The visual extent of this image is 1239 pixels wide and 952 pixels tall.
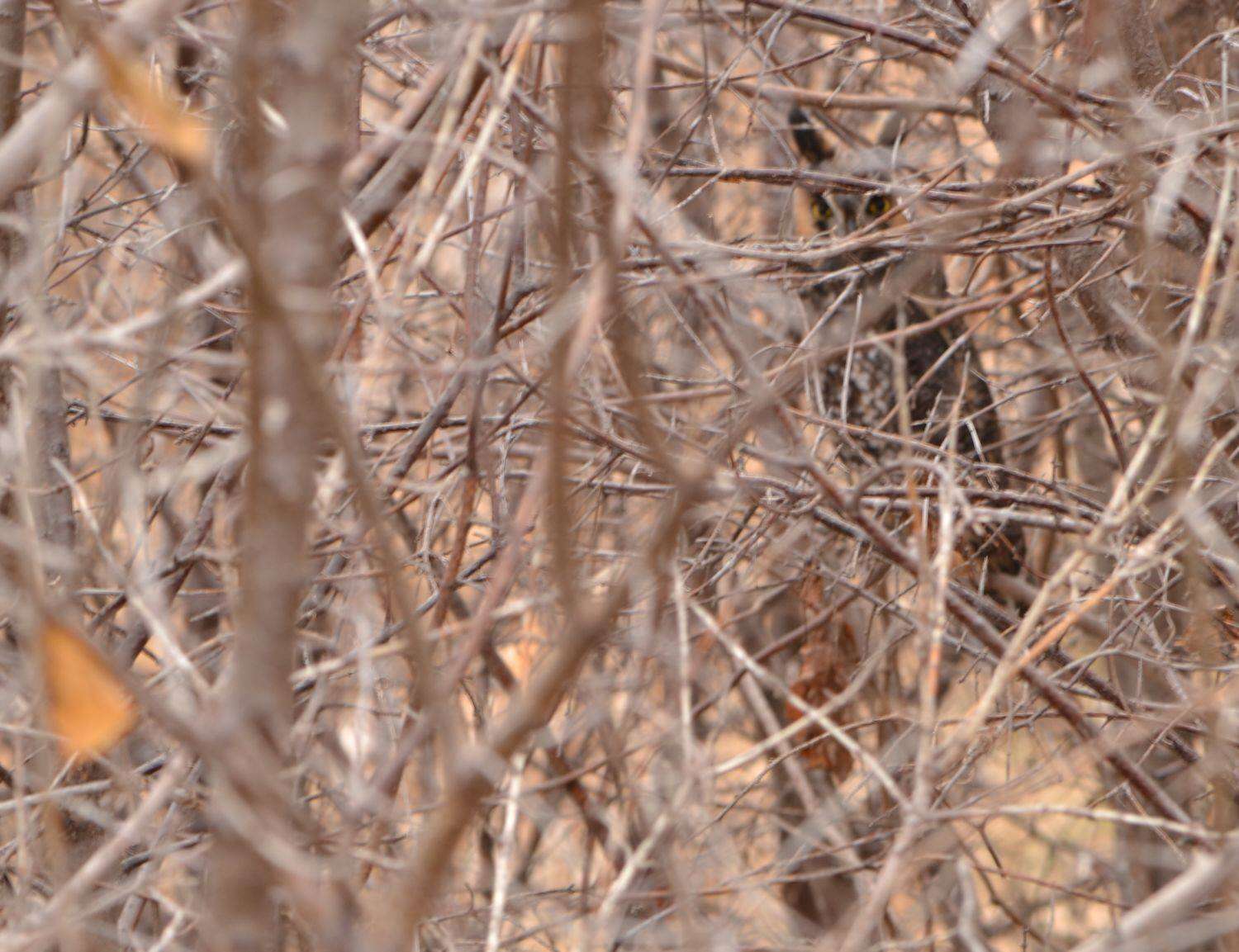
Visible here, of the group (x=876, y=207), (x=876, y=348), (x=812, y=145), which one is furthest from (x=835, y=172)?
(x=876, y=207)

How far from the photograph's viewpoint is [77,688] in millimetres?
1025

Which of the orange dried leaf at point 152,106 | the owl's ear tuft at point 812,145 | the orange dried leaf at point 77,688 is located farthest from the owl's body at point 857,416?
the orange dried leaf at point 152,106

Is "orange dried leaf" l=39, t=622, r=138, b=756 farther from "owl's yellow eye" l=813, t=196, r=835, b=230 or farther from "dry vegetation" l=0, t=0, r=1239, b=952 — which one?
"owl's yellow eye" l=813, t=196, r=835, b=230

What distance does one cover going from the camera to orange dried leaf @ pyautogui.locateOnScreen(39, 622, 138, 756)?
1.01 meters

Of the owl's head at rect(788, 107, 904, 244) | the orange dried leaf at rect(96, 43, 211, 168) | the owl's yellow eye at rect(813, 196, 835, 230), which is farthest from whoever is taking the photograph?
the owl's yellow eye at rect(813, 196, 835, 230)

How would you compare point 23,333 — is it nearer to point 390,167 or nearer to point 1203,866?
point 390,167

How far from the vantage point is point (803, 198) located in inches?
202

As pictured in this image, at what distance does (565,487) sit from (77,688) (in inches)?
15.9

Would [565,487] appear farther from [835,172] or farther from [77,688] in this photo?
[835,172]

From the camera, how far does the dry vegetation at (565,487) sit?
3.39 ft

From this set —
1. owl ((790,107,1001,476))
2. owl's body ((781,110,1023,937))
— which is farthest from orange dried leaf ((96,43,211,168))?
owl ((790,107,1001,476))

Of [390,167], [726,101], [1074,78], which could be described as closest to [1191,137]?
[1074,78]

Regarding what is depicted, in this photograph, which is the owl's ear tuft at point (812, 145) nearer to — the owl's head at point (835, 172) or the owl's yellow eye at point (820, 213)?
the owl's head at point (835, 172)

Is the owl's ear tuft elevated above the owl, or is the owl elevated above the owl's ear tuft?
the owl's ear tuft
